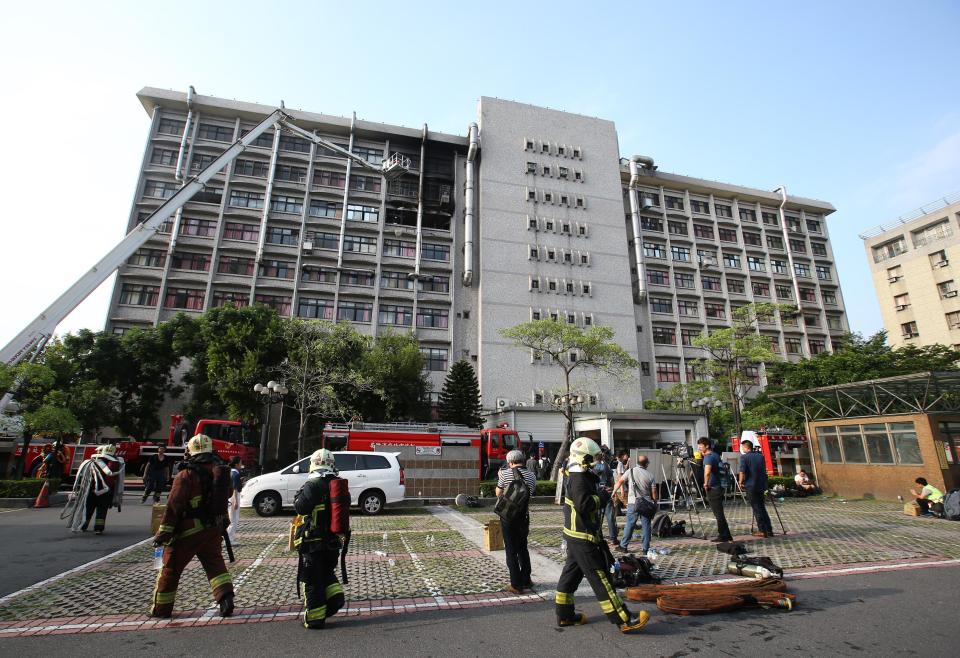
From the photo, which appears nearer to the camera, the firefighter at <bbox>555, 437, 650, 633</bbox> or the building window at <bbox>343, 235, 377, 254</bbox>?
the firefighter at <bbox>555, 437, 650, 633</bbox>

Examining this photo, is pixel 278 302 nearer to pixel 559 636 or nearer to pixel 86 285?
pixel 86 285

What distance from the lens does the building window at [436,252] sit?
42469 mm

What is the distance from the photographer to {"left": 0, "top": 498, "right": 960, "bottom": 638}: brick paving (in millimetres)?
5379

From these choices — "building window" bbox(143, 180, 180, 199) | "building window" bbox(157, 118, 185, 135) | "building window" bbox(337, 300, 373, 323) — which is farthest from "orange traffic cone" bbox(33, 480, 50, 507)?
"building window" bbox(157, 118, 185, 135)

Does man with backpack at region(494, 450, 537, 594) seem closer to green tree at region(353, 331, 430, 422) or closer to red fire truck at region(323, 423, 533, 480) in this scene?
red fire truck at region(323, 423, 533, 480)

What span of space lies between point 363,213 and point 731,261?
1520 inches

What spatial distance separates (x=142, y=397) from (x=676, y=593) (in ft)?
113

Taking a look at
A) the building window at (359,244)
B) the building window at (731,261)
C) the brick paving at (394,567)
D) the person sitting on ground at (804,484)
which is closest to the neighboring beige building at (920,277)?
the building window at (731,261)

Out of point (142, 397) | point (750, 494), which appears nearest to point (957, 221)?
point (750, 494)

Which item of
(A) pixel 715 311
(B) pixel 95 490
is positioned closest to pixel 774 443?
(A) pixel 715 311

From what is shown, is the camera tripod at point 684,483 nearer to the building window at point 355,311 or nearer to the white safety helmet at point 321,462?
the white safety helmet at point 321,462

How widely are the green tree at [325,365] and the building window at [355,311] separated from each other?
8410 mm

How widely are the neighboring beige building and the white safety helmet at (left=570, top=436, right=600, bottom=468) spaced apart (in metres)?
52.4

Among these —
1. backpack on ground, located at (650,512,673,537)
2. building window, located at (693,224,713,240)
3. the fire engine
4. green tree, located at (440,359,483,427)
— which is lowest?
backpack on ground, located at (650,512,673,537)
